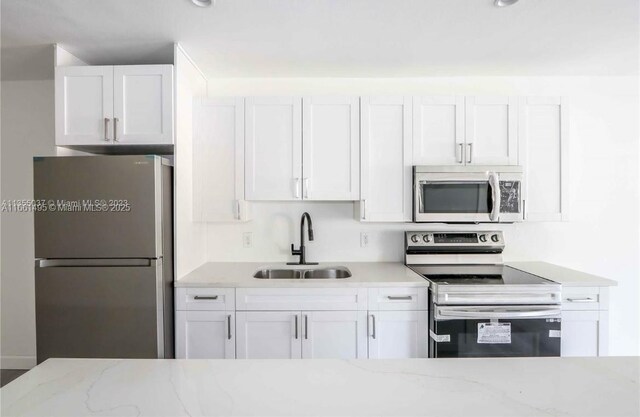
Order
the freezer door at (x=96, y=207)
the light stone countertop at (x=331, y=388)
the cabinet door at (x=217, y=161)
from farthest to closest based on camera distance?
the cabinet door at (x=217, y=161) < the freezer door at (x=96, y=207) < the light stone countertop at (x=331, y=388)

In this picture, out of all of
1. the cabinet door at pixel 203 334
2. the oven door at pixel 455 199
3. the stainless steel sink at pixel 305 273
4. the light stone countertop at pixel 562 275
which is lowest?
the cabinet door at pixel 203 334

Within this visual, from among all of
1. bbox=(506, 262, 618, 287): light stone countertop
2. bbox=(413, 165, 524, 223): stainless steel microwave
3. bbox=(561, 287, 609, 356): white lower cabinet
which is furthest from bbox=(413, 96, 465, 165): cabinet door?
bbox=(561, 287, 609, 356): white lower cabinet

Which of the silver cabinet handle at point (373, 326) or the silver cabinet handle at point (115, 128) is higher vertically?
the silver cabinet handle at point (115, 128)

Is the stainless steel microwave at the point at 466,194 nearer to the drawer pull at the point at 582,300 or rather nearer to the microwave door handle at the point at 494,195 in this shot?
the microwave door handle at the point at 494,195

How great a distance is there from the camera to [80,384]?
2.71 feet

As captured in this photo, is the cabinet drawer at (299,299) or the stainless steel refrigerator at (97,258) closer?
the stainless steel refrigerator at (97,258)

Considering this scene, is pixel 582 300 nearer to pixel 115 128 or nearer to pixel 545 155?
pixel 545 155

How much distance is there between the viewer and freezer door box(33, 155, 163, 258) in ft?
6.29

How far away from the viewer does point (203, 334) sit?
2.12 m

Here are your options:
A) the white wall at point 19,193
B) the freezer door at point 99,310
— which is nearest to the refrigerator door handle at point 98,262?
the freezer door at point 99,310

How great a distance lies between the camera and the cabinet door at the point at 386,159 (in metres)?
2.41

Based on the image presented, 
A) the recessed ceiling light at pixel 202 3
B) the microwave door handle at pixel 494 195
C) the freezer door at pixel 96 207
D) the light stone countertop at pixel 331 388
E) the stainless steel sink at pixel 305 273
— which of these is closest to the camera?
the light stone countertop at pixel 331 388

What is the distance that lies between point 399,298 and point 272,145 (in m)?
1.38

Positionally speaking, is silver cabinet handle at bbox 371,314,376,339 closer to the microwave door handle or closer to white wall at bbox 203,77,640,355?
white wall at bbox 203,77,640,355
